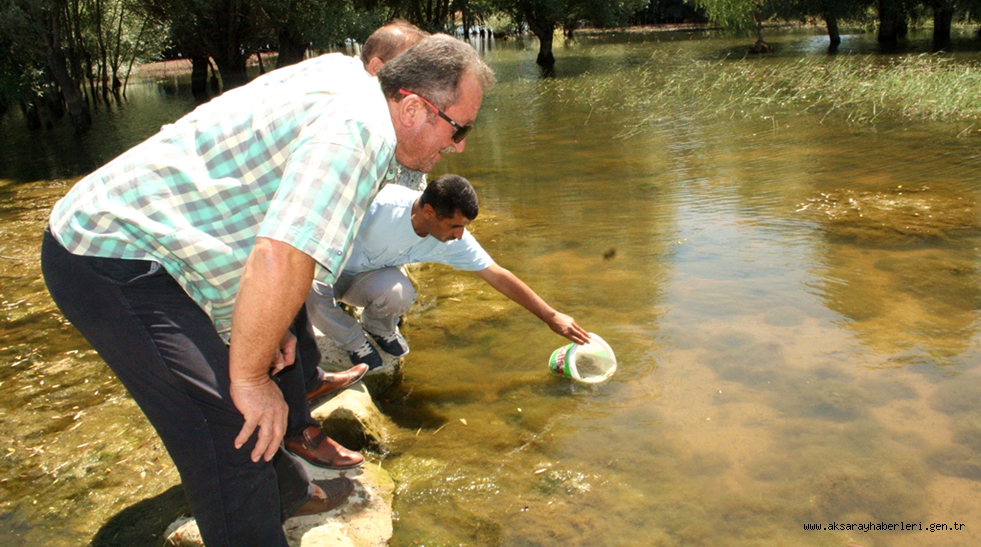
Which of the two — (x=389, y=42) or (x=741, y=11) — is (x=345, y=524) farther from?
(x=741, y=11)

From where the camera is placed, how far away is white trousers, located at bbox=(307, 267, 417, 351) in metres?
3.56

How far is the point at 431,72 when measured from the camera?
5.88 feet

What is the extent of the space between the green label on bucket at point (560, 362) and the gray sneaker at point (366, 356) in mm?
901

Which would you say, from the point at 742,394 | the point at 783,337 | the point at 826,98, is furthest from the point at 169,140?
the point at 826,98

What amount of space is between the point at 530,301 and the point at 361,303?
0.94 meters

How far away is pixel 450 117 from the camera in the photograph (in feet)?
6.01

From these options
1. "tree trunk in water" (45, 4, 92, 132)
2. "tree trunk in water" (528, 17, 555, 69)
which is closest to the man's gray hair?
"tree trunk in water" (45, 4, 92, 132)

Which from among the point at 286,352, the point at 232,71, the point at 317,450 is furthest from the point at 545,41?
the point at 286,352

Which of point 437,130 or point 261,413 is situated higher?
point 437,130

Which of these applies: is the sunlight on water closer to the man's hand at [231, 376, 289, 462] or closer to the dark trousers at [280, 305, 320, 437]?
the dark trousers at [280, 305, 320, 437]

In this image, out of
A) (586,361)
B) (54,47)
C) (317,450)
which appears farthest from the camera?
(54,47)

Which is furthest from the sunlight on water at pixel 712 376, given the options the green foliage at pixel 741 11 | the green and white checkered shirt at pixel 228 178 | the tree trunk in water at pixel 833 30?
the tree trunk in water at pixel 833 30

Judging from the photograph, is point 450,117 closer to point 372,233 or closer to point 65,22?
point 372,233

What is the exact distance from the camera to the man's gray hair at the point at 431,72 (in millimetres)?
1795
